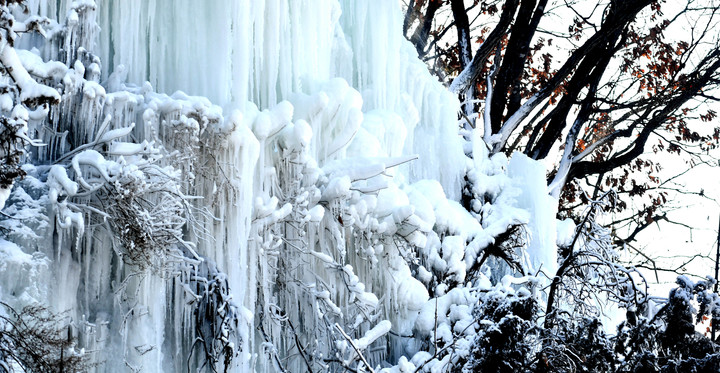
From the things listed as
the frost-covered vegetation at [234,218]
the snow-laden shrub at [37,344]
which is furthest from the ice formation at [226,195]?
the snow-laden shrub at [37,344]

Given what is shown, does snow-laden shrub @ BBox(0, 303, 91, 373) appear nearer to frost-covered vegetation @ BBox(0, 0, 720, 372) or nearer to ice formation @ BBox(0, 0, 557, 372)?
frost-covered vegetation @ BBox(0, 0, 720, 372)

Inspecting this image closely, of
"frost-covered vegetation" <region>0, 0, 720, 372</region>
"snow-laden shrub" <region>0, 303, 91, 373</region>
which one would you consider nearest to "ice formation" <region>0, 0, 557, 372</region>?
"frost-covered vegetation" <region>0, 0, 720, 372</region>

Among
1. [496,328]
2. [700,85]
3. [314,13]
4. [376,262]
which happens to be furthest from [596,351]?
[700,85]

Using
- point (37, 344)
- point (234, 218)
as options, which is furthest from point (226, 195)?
point (37, 344)

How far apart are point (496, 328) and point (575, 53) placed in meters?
5.69

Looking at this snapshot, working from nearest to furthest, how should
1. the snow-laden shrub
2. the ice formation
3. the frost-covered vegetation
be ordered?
1. the snow-laden shrub
2. the frost-covered vegetation
3. the ice formation

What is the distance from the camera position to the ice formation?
16.3 feet

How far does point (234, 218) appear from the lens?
222 inches

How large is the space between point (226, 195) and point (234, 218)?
0.47 ft

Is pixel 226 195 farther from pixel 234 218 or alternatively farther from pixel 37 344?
pixel 37 344

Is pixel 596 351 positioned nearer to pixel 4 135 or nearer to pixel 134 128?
pixel 134 128

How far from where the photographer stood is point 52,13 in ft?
17.6

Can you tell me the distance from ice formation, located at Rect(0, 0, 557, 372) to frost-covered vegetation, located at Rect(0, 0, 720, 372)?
13 mm

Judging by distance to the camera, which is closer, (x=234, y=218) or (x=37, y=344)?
(x=37, y=344)
